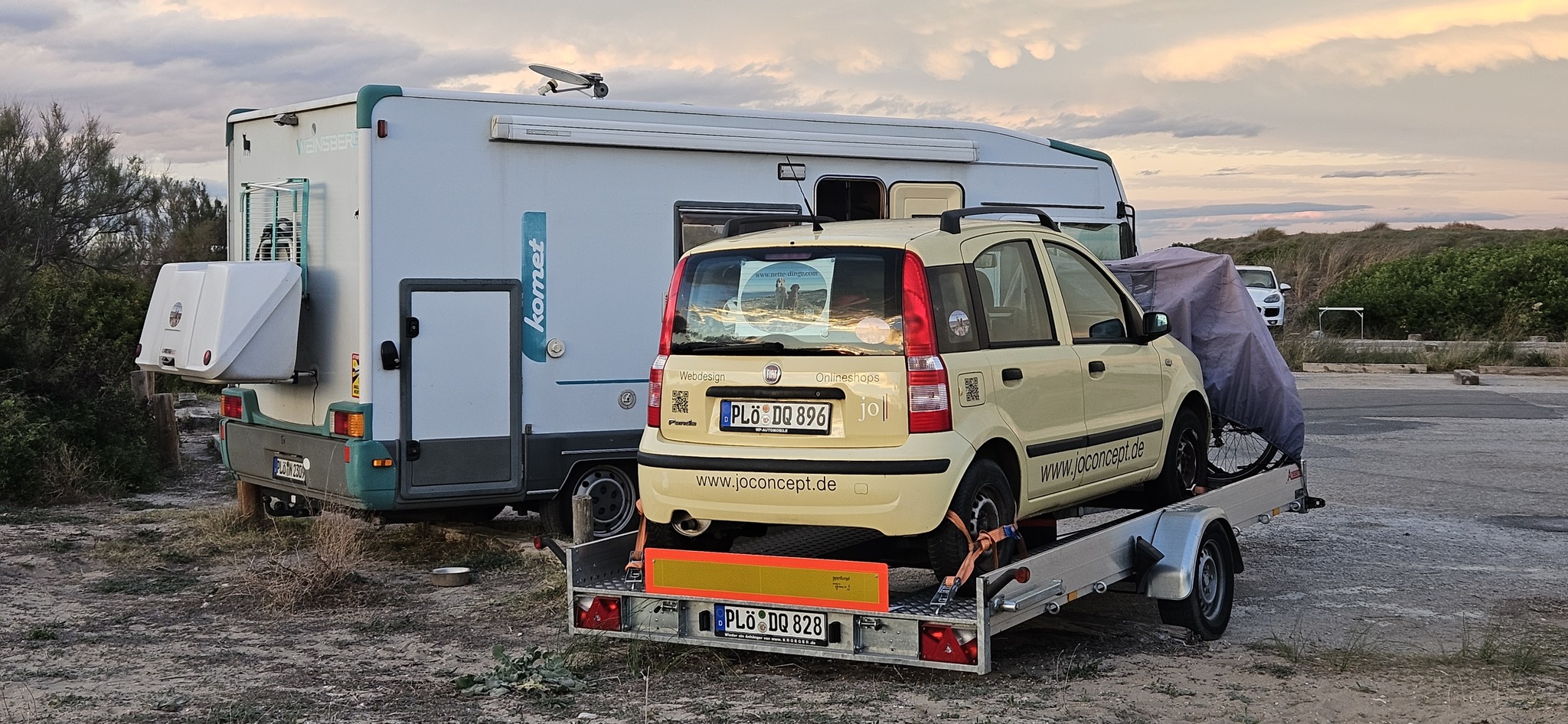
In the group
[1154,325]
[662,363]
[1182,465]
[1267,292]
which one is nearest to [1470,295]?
[1267,292]

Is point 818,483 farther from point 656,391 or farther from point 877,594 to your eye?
point 656,391

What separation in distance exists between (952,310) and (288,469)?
4.89 meters

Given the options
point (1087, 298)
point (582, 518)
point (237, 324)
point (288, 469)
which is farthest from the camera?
point (288, 469)

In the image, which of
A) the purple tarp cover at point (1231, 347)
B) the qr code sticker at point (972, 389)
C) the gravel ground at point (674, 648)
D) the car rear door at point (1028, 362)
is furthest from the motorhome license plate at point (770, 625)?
the purple tarp cover at point (1231, 347)

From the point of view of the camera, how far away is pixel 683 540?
7.03m

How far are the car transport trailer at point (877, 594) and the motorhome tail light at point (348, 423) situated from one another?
7.15 ft

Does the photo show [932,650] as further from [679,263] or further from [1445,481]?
[1445,481]

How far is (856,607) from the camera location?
239 inches

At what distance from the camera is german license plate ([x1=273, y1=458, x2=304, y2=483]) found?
920cm

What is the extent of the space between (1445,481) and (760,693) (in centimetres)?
894

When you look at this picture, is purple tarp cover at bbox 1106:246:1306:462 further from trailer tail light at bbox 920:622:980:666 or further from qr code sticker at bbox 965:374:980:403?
trailer tail light at bbox 920:622:980:666

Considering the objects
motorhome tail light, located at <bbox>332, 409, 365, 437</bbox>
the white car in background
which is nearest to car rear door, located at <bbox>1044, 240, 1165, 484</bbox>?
motorhome tail light, located at <bbox>332, 409, 365, 437</bbox>

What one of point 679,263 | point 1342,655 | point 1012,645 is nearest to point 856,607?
point 1012,645

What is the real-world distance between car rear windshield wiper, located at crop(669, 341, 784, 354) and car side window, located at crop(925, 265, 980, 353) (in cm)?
68
